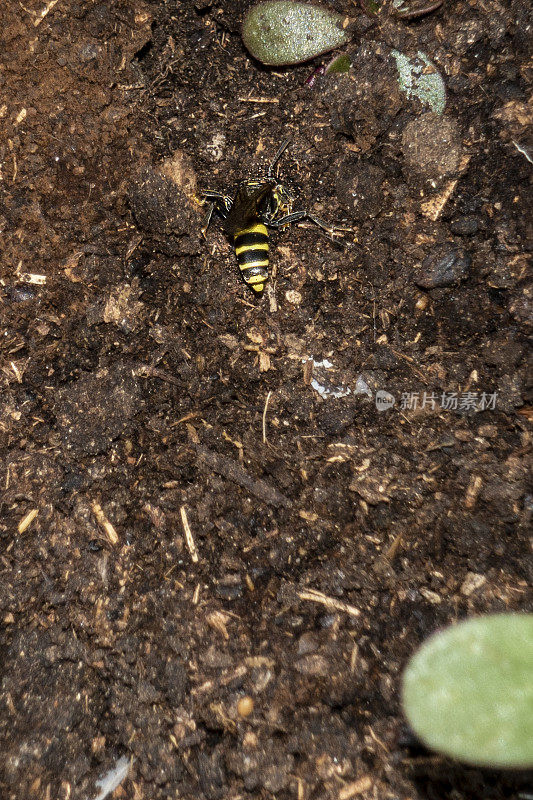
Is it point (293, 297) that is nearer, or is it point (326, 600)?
point (326, 600)

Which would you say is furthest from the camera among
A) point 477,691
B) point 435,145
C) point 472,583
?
point 435,145

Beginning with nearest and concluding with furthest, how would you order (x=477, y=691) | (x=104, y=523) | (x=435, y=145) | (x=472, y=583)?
1. (x=477, y=691)
2. (x=472, y=583)
3. (x=104, y=523)
4. (x=435, y=145)

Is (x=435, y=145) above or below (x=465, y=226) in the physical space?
above

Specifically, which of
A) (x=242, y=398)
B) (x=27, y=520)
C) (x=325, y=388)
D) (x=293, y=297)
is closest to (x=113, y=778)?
(x=27, y=520)

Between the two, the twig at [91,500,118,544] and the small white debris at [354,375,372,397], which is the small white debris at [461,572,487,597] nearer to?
the small white debris at [354,375,372,397]

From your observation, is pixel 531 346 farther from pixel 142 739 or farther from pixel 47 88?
pixel 47 88

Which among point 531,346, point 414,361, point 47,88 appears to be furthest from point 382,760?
point 47,88

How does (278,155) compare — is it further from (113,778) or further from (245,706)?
(113,778)

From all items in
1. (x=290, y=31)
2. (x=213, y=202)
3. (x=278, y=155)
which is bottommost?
(x=213, y=202)
